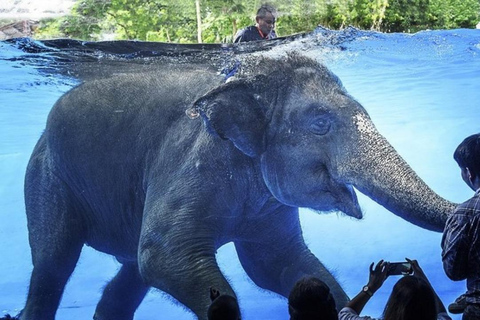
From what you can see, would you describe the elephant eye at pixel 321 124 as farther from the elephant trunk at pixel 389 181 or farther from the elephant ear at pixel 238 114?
the elephant ear at pixel 238 114

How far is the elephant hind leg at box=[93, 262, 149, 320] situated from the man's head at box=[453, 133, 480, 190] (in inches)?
139

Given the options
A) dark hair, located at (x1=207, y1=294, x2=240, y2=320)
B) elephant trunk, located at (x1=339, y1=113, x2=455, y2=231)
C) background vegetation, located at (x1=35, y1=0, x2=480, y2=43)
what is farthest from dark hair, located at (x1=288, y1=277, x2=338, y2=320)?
background vegetation, located at (x1=35, y1=0, x2=480, y2=43)

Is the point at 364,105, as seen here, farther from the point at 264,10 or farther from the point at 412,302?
the point at 412,302

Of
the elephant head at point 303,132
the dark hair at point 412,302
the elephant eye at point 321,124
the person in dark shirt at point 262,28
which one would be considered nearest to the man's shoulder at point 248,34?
the person in dark shirt at point 262,28

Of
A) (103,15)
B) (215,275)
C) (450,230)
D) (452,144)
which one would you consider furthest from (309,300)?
(452,144)

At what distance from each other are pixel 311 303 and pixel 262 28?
354cm

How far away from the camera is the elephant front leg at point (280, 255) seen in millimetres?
5039

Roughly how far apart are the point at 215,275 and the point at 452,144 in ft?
50.3

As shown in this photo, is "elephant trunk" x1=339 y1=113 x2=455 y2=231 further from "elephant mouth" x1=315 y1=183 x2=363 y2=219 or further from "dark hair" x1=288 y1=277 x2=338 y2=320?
"dark hair" x1=288 y1=277 x2=338 y2=320

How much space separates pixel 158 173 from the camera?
485 centimetres

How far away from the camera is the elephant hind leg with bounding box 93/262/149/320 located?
249 inches

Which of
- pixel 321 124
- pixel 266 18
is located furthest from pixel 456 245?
pixel 266 18

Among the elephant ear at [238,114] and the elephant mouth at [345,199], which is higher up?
the elephant ear at [238,114]

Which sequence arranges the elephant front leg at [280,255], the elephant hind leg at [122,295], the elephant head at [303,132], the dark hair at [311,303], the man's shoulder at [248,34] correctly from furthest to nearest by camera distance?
the elephant hind leg at [122,295] < the man's shoulder at [248,34] < the elephant front leg at [280,255] < the elephant head at [303,132] < the dark hair at [311,303]
